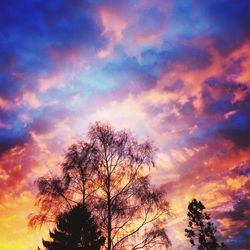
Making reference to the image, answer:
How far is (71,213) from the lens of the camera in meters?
25.3

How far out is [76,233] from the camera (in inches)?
1025

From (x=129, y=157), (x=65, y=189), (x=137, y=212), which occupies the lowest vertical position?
(x=137, y=212)

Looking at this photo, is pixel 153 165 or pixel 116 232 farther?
pixel 153 165

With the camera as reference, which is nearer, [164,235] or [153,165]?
[164,235]

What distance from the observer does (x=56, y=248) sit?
2520 centimetres

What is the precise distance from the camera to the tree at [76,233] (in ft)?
81.7

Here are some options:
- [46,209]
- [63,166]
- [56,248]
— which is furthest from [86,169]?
[56,248]

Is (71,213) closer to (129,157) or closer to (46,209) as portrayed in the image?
(46,209)

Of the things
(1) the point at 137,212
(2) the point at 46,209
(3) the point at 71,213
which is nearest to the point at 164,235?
(1) the point at 137,212

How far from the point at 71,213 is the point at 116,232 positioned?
11.0 feet

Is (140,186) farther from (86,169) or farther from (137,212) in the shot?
(86,169)

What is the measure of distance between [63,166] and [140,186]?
576 cm

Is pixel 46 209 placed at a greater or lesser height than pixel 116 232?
greater

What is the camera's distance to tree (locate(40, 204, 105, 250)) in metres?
24.9
